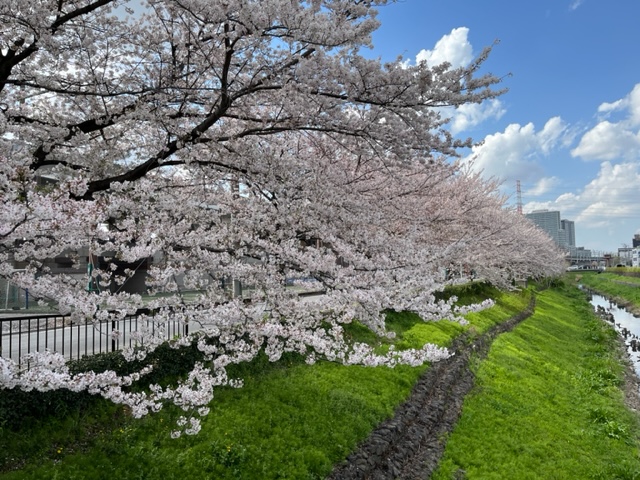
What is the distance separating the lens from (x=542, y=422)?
13.3 m

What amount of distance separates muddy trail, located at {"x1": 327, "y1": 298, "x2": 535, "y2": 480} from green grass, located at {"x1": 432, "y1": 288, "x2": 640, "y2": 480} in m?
0.37

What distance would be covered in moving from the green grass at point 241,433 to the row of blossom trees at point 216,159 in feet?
3.67

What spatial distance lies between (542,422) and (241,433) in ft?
29.8

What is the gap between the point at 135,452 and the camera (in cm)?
764

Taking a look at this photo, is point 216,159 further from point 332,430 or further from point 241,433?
point 332,430

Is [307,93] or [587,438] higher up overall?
[307,93]

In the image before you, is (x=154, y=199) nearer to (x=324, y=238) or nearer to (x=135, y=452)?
(x=324, y=238)

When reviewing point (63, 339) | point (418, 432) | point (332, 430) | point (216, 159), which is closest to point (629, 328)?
point (418, 432)

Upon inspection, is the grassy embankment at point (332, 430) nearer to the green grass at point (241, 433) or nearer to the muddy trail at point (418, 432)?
the green grass at point (241, 433)

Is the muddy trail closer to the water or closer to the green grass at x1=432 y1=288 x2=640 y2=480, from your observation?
the green grass at x1=432 y1=288 x2=640 y2=480

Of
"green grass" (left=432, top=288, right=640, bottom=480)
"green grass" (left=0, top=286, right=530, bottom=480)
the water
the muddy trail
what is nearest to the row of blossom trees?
"green grass" (left=0, top=286, right=530, bottom=480)

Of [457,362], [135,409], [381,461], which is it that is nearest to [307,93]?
[135,409]

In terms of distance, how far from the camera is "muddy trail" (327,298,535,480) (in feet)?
32.4

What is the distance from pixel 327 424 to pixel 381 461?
1.40m
